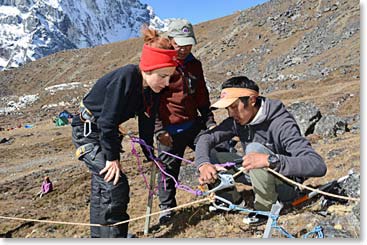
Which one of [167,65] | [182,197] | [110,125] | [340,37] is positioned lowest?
[182,197]

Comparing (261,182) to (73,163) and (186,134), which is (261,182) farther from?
(73,163)

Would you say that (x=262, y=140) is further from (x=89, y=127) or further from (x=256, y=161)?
(x=89, y=127)

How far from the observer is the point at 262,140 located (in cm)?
401

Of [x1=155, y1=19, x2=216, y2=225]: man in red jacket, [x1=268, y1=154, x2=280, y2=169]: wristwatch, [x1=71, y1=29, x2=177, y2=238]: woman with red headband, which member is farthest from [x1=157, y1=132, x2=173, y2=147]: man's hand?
[x1=268, y1=154, x2=280, y2=169]: wristwatch

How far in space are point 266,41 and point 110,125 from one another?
37.1 metres

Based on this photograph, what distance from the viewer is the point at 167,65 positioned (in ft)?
12.0

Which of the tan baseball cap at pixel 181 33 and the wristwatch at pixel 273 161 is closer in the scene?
the wristwatch at pixel 273 161

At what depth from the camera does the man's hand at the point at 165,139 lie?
4.67m

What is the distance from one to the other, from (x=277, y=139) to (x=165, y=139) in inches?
51.1

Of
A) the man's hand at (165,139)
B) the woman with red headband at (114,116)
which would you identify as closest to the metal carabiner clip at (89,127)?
the woman with red headband at (114,116)

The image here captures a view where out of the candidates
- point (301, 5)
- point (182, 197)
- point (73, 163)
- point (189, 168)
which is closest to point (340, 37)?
point (301, 5)

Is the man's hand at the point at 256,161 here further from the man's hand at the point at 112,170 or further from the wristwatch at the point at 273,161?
the man's hand at the point at 112,170

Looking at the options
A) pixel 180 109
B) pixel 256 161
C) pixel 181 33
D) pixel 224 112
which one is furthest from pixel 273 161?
pixel 224 112

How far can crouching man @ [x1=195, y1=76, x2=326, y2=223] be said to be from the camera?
3.49 metres
